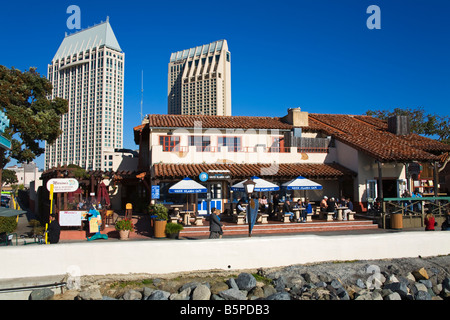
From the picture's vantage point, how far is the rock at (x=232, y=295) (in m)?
8.13

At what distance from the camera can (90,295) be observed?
796 centimetres

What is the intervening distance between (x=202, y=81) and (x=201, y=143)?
11132 cm

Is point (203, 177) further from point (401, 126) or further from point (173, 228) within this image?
point (401, 126)

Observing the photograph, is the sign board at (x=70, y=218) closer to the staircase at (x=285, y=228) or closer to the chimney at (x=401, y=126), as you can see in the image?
the staircase at (x=285, y=228)

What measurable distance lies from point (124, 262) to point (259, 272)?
3.79 m

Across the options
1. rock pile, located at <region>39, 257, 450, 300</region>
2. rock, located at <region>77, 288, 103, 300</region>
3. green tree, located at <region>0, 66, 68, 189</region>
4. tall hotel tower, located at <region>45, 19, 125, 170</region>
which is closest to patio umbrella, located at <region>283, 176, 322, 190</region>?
rock pile, located at <region>39, 257, 450, 300</region>

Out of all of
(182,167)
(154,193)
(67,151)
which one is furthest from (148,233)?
(67,151)

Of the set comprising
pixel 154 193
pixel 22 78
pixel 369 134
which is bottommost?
pixel 154 193

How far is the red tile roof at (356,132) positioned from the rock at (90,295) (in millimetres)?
12407

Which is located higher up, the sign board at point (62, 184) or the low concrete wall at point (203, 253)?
the sign board at point (62, 184)

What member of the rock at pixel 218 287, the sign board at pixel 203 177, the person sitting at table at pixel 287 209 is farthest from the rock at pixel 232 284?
the sign board at pixel 203 177

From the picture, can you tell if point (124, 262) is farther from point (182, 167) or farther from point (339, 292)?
point (182, 167)

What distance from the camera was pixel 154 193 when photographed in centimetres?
1691

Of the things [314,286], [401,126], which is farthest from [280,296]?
[401,126]
